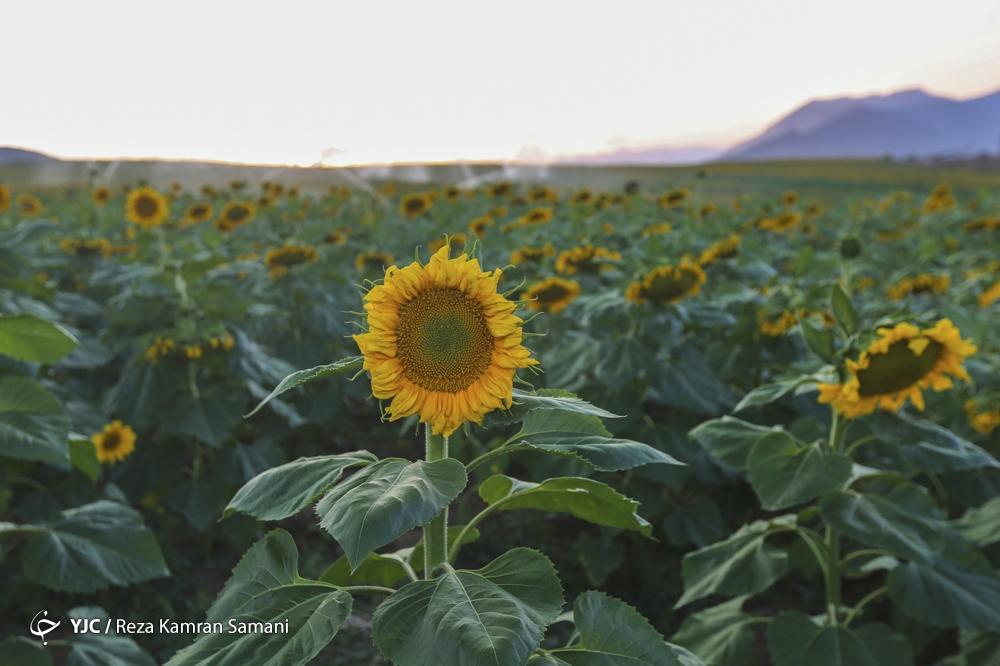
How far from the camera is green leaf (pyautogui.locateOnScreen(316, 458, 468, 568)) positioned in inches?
44.2

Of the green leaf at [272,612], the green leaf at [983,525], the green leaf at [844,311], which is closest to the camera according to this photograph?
the green leaf at [272,612]

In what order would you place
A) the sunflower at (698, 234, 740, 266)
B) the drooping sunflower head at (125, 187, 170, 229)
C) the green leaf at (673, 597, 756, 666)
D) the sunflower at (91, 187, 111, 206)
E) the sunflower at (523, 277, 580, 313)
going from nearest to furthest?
→ 1. the green leaf at (673, 597, 756, 666)
2. the sunflower at (523, 277, 580, 313)
3. the sunflower at (698, 234, 740, 266)
4. the drooping sunflower head at (125, 187, 170, 229)
5. the sunflower at (91, 187, 111, 206)

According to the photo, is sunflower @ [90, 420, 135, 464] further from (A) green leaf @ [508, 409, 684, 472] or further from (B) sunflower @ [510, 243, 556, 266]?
(A) green leaf @ [508, 409, 684, 472]

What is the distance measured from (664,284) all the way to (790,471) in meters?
1.48

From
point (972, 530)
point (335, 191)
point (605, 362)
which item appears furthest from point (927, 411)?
point (335, 191)

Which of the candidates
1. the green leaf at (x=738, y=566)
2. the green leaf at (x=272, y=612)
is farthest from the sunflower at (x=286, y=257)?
the green leaf at (x=272, y=612)

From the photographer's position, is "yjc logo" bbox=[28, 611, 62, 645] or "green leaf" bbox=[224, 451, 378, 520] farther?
"yjc logo" bbox=[28, 611, 62, 645]

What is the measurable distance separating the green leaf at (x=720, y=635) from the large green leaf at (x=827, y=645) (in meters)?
0.19

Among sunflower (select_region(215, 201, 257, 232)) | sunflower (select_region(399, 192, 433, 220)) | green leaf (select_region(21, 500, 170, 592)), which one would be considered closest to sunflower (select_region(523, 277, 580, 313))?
green leaf (select_region(21, 500, 170, 592))

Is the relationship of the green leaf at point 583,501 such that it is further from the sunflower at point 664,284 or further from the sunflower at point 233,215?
the sunflower at point 233,215

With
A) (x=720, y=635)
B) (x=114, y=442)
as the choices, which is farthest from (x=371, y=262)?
(x=720, y=635)

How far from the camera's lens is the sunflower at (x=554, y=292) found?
4.38 metres

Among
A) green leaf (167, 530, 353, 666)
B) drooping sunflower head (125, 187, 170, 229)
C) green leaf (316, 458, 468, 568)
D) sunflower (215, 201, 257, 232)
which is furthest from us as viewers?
sunflower (215, 201, 257, 232)

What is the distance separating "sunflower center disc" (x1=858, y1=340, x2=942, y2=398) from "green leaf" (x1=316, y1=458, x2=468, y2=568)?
144 centimetres
